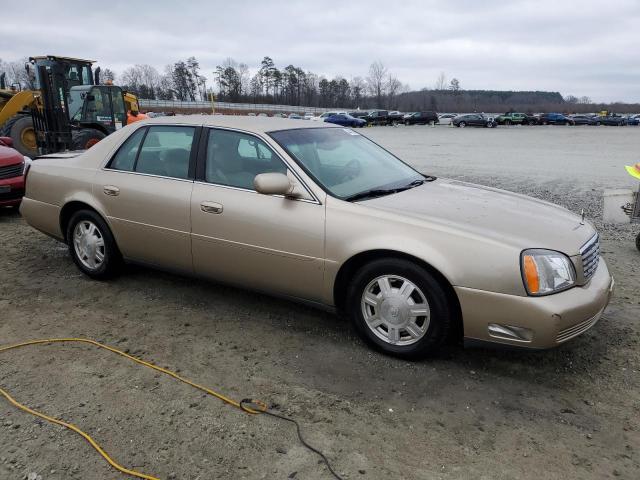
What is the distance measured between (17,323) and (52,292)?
2.22 ft

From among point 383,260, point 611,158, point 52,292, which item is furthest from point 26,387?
point 611,158

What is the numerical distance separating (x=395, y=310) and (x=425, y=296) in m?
0.23

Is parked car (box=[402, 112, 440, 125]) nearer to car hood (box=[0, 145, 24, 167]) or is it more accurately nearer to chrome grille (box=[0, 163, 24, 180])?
car hood (box=[0, 145, 24, 167])

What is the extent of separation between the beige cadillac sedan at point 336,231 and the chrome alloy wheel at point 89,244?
0.05ft

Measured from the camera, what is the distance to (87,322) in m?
3.92

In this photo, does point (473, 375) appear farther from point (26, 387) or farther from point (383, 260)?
point (26, 387)

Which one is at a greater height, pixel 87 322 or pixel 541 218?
pixel 541 218

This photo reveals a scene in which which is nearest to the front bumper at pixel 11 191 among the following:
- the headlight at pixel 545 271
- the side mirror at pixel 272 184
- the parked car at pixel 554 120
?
the side mirror at pixel 272 184

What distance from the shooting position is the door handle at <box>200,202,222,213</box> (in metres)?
3.77

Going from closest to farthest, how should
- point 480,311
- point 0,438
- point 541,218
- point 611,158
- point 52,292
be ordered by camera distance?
point 0,438
point 480,311
point 541,218
point 52,292
point 611,158

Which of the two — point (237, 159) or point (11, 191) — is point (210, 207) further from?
point (11, 191)

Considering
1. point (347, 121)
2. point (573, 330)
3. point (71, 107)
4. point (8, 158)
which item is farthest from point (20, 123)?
point (347, 121)

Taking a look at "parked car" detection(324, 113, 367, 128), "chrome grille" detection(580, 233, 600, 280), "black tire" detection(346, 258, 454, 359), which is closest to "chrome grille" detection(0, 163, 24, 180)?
"black tire" detection(346, 258, 454, 359)

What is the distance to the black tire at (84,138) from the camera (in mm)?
12258
